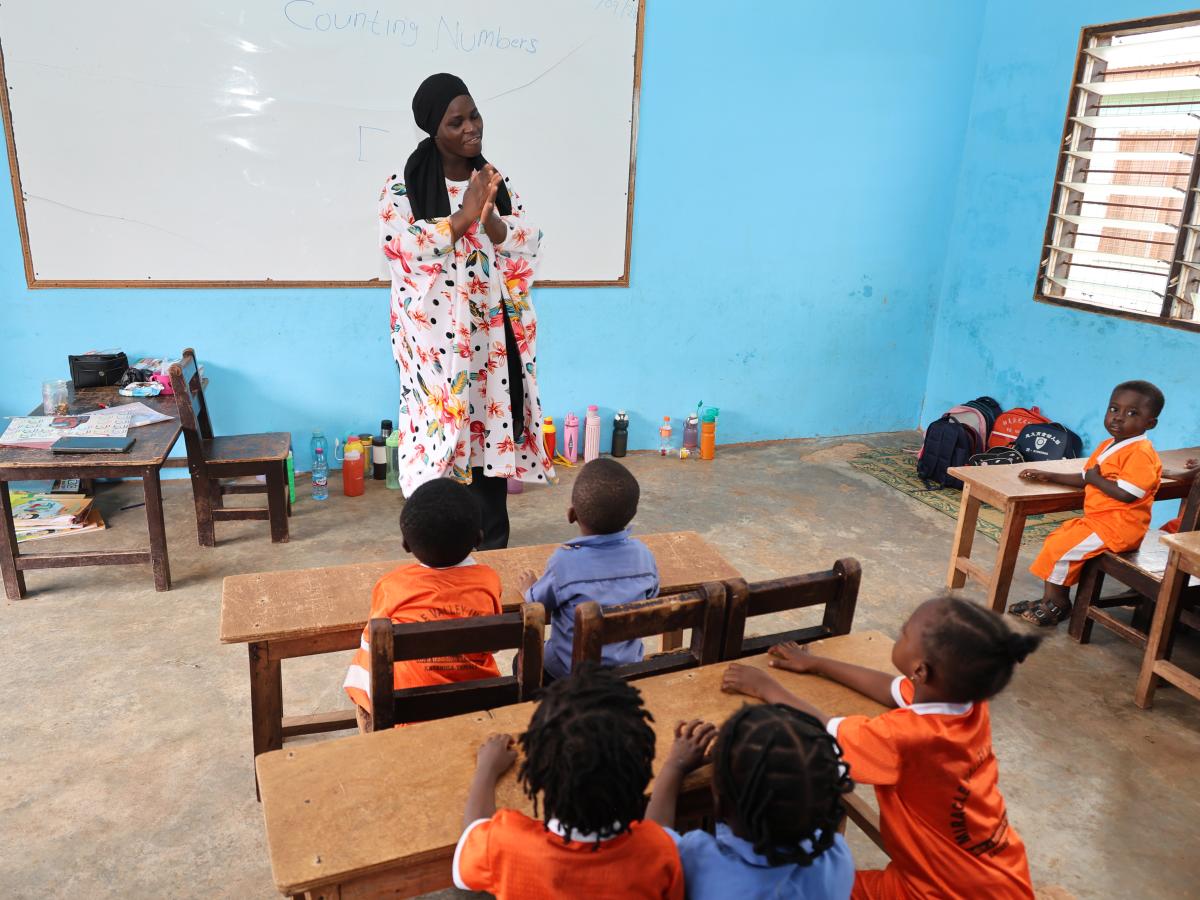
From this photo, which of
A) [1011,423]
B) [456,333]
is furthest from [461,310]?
[1011,423]

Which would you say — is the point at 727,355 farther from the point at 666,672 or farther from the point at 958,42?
the point at 666,672

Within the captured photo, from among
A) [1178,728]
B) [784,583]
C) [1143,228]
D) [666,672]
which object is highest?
[1143,228]

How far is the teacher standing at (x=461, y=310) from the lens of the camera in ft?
10.4

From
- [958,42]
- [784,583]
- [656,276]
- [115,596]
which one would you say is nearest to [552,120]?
[656,276]

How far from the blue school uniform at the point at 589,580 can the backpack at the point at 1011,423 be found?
13.4 ft

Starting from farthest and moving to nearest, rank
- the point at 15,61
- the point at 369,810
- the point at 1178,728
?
1. the point at 15,61
2. the point at 1178,728
3. the point at 369,810

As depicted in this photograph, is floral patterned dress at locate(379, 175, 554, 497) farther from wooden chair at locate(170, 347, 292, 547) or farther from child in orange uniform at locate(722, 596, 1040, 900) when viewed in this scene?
child in orange uniform at locate(722, 596, 1040, 900)

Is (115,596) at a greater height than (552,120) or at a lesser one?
lesser

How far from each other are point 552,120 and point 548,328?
1.17m

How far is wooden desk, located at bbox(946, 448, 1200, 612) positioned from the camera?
3.67 meters

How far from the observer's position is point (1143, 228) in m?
4.97

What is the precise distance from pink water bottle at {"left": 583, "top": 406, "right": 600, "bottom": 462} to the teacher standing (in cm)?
179

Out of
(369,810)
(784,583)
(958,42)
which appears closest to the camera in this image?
(369,810)

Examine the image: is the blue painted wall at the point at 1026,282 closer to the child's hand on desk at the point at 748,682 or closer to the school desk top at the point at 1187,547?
the school desk top at the point at 1187,547
